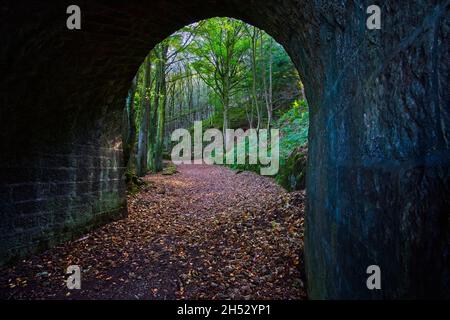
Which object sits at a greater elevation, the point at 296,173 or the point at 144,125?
the point at 144,125

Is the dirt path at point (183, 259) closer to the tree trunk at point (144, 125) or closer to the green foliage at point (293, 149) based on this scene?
the green foliage at point (293, 149)

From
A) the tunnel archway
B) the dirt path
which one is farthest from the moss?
the tunnel archway

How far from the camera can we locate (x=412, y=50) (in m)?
1.05

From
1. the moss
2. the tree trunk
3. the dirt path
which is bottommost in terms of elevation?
the dirt path

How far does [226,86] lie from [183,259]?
17810mm

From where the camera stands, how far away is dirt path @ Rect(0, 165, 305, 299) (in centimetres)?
356

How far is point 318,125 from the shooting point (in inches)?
120

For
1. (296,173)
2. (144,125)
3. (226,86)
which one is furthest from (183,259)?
(226,86)

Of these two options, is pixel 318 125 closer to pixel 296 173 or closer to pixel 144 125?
pixel 296 173

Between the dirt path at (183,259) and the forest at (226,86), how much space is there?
2.58m

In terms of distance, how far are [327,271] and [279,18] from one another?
2868 millimetres

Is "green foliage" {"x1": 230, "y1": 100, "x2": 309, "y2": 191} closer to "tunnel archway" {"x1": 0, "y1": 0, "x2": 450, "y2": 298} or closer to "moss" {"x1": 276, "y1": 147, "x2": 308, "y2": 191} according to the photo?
"moss" {"x1": 276, "y1": 147, "x2": 308, "y2": 191}

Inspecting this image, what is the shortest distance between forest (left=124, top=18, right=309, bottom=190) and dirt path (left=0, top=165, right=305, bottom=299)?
2.58 meters

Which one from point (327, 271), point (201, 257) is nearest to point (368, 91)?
point (327, 271)
